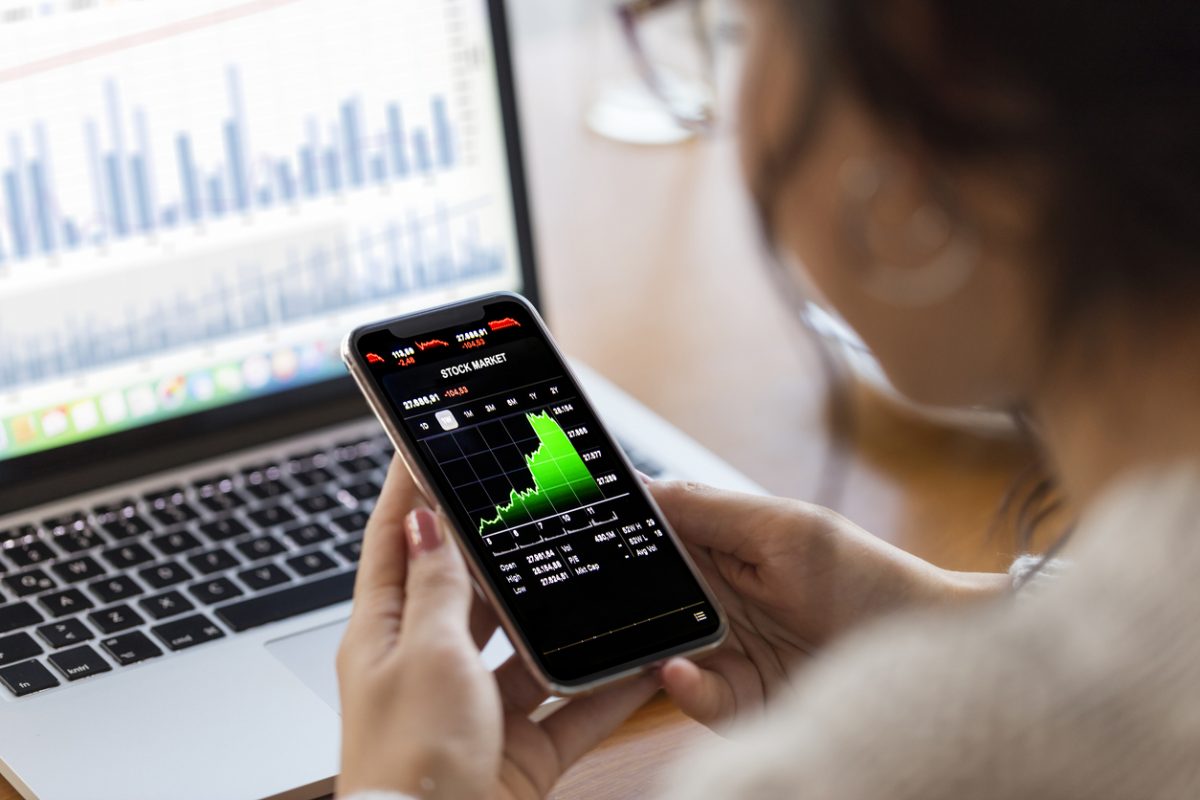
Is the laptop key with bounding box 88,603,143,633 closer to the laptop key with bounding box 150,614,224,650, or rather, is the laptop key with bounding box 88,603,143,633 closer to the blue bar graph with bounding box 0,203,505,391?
the laptop key with bounding box 150,614,224,650

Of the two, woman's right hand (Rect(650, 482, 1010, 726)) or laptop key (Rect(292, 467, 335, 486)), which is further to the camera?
laptop key (Rect(292, 467, 335, 486))

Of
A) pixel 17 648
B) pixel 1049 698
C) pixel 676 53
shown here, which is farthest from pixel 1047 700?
pixel 676 53

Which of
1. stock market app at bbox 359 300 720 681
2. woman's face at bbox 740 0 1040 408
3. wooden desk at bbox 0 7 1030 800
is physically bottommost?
wooden desk at bbox 0 7 1030 800

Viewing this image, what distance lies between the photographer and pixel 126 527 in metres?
0.78

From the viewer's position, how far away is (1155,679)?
0.41 metres

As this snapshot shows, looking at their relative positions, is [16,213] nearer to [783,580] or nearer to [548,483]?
[548,483]

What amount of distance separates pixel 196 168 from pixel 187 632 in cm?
29

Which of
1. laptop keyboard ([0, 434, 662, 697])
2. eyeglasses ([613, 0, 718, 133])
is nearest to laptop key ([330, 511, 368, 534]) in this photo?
laptop keyboard ([0, 434, 662, 697])

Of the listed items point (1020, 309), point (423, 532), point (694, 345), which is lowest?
point (694, 345)

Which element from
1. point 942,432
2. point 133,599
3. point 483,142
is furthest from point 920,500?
point 133,599

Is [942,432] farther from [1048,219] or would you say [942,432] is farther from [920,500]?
[1048,219]

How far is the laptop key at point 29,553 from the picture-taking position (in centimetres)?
75

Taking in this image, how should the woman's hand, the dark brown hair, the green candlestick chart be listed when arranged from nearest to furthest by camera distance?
the dark brown hair < the woman's hand < the green candlestick chart

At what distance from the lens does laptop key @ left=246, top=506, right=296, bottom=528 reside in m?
0.79
